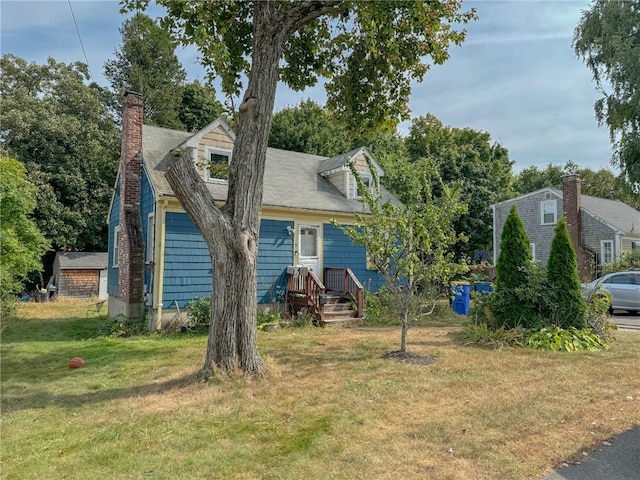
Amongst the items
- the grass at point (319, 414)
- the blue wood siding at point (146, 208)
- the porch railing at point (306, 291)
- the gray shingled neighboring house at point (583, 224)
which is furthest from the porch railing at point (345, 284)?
the gray shingled neighboring house at point (583, 224)

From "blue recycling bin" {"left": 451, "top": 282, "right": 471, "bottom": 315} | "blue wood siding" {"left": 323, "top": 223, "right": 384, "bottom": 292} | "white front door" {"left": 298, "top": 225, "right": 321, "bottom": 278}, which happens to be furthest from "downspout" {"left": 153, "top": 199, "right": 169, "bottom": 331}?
"blue recycling bin" {"left": 451, "top": 282, "right": 471, "bottom": 315}

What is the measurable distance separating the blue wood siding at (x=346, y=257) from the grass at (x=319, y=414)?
587 cm

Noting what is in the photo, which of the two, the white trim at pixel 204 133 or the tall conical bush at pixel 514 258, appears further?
the white trim at pixel 204 133

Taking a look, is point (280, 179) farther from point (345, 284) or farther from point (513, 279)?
point (513, 279)

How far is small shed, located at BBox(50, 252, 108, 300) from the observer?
894 inches

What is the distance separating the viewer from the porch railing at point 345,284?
12086 millimetres

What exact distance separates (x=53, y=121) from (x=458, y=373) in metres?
27.3

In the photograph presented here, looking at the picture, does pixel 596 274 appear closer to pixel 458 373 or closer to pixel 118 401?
pixel 458 373

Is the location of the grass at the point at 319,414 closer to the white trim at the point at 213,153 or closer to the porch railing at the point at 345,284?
the porch railing at the point at 345,284

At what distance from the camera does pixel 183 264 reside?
1104 cm

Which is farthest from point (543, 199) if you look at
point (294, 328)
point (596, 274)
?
point (294, 328)

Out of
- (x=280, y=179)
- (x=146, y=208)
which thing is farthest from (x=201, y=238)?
(x=280, y=179)

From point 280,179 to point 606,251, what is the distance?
1784 centimetres

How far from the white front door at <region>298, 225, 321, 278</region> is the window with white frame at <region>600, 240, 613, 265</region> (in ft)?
53.4
